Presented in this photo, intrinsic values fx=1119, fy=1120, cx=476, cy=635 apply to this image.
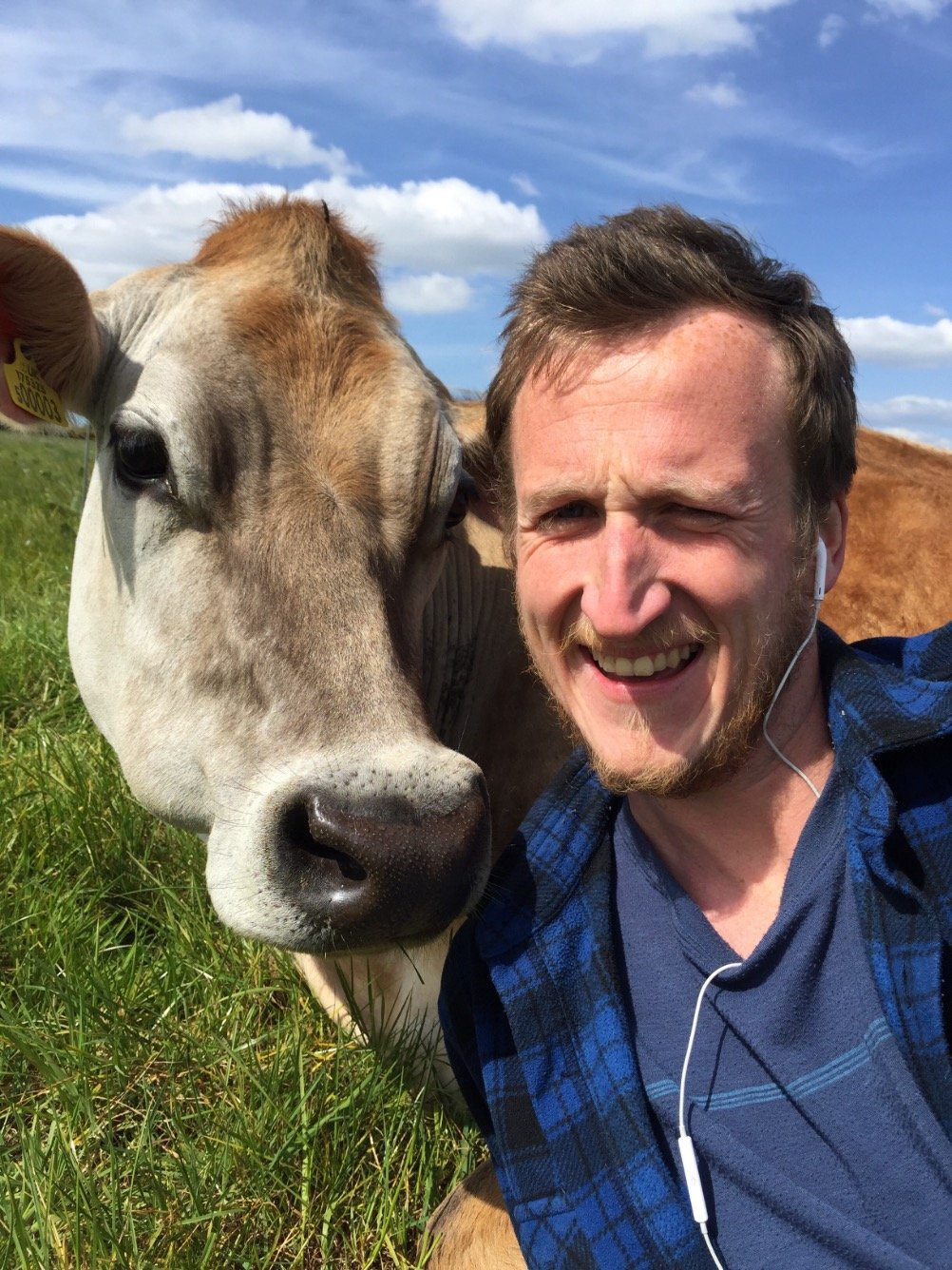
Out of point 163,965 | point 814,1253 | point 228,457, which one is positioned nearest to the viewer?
point 814,1253

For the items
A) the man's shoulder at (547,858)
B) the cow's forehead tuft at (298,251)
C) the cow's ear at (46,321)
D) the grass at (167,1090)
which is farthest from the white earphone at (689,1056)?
the cow's ear at (46,321)

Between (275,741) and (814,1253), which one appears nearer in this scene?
(814,1253)

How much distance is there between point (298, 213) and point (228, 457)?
3.58 ft

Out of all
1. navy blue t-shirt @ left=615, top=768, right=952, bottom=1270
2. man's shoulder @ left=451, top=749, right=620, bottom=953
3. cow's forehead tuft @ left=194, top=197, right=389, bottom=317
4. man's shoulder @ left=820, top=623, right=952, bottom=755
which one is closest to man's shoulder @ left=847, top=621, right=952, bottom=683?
man's shoulder @ left=820, top=623, right=952, bottom=755

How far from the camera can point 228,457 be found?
270cm

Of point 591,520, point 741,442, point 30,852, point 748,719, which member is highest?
point 741,442

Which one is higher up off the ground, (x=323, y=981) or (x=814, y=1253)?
(x=814, y=1253)

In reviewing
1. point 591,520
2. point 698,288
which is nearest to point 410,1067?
point 591,520

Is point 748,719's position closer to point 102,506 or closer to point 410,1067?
point 410,1067

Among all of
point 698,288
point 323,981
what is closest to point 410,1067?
point 323,981

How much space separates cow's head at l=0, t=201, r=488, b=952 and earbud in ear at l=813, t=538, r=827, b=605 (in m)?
0.82

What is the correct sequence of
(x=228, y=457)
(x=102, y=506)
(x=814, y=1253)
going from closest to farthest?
(x=814, y=1253) < (x=228, y=457) < (x=102, y=506)

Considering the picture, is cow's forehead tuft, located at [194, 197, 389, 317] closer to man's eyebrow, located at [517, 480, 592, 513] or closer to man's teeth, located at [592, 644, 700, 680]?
man's eyebrow, located at [517, 480, 592, 513]

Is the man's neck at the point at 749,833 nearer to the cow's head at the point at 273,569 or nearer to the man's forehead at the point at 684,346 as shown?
the cow's head at the point at 273,569
